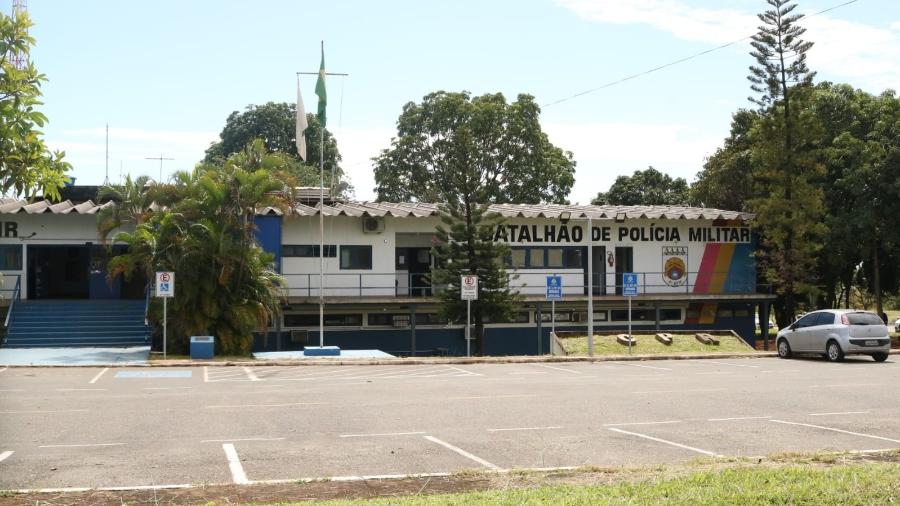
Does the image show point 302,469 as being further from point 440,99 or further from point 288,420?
point 440,99

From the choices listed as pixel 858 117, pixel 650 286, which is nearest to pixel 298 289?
pixel 650 286

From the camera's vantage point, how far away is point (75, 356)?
24828mm

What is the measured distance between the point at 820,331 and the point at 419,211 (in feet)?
51.2

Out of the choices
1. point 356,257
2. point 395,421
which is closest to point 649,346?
point 356,257

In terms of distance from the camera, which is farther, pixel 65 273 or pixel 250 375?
pixel 65 273

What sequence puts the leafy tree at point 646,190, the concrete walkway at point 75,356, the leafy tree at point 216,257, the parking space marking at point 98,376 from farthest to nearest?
the leafy tree at point 646,190, the leafy tree at point 216,257, the concrete walkway at point 75,356, the parking space marking at point 98,376

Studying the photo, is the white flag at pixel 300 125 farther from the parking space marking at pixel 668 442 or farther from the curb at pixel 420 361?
the parking space marking at pixel 668 442

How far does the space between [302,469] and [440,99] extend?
2018 inches

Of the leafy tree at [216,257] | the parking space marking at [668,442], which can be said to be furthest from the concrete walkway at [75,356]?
the parking space marking at [668,442]

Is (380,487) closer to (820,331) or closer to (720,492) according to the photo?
(720,492)

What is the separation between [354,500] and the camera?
25.6 feet

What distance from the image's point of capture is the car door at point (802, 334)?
2712cm

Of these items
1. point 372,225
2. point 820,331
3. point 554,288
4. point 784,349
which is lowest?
point 784,349

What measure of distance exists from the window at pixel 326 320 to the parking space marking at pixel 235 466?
24.2 metres
